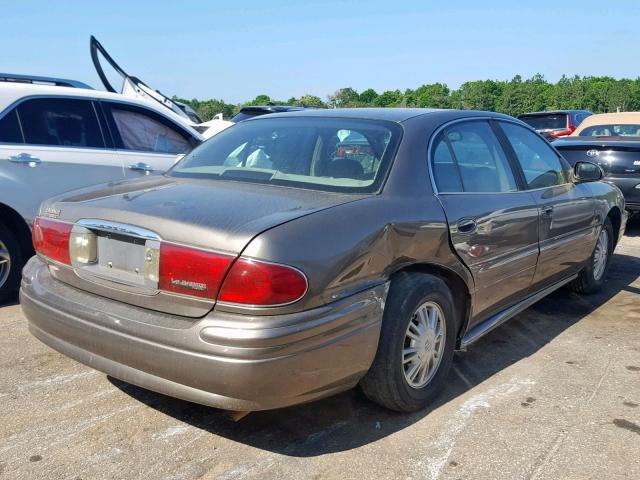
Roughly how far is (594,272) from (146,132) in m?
4.14

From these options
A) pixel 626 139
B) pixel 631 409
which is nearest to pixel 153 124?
pixel 631 409

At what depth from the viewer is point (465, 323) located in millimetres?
3561

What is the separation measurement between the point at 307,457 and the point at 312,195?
117 cm

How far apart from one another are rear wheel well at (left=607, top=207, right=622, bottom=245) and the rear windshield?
11105 mm

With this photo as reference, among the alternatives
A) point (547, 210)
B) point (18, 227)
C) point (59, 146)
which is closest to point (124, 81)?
point (59, 146)

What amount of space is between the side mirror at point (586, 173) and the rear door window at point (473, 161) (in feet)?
3.77

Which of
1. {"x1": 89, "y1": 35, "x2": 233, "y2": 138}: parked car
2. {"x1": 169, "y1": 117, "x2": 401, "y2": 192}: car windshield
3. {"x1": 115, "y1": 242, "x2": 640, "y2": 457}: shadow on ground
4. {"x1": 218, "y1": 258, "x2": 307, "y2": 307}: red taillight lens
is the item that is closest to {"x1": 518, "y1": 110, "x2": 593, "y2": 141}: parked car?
{"x1": 89, "y1": 35, "x2": 233, "y2": 138}: parked car

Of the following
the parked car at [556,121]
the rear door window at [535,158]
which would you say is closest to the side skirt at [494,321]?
the rear door window at [535,158]

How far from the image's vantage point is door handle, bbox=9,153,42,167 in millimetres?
4805

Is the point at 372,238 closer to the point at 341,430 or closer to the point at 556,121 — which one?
the point at 341,430

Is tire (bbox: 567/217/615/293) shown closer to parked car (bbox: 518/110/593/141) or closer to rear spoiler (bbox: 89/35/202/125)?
rear spoiler (bbox: 89/35/202/125)

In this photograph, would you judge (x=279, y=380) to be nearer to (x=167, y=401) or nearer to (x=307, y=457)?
(x=307, y=457)

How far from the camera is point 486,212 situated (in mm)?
3570

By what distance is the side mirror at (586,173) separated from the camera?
4.89 meters
